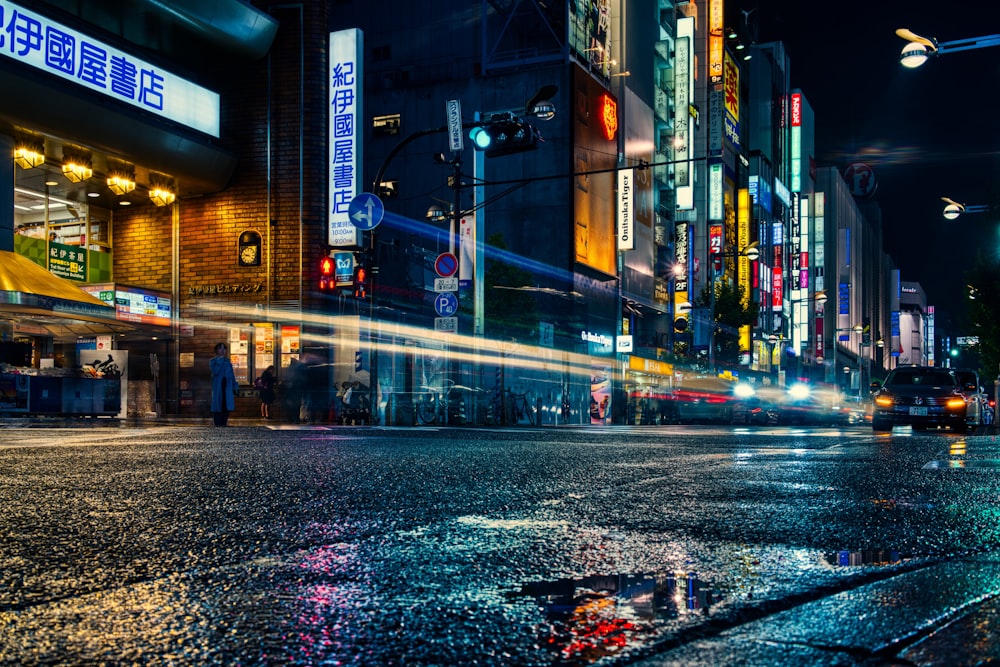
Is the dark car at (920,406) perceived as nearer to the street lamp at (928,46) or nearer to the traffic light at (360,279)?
the street lamp at (928,46)

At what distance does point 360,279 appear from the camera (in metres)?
20.8

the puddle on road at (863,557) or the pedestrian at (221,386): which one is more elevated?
the pedestrian at (221,386)

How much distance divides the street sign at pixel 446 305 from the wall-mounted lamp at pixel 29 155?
32.4 ft

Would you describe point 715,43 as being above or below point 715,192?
above

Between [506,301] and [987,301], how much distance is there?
59.1ft

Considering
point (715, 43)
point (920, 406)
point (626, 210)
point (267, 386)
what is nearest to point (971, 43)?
point (920, 406)

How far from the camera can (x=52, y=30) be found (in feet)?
64.1

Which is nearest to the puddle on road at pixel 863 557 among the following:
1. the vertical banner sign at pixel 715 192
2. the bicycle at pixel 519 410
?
the bicycle at pixel 519 410

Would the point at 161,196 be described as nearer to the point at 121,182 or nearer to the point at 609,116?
the point at 121,182

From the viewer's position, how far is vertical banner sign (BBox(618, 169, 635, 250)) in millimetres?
44406

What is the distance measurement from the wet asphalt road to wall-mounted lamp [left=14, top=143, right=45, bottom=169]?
17.5 m

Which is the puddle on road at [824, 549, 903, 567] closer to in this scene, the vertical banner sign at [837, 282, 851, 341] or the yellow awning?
the yellow awning

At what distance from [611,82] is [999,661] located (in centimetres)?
4665

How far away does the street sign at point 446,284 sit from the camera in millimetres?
22931
